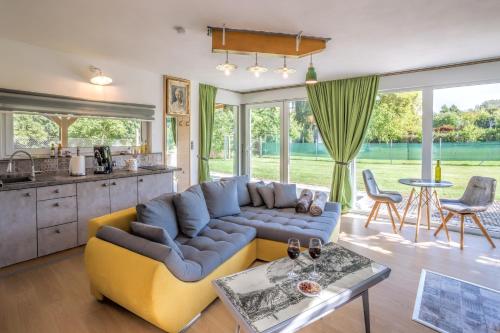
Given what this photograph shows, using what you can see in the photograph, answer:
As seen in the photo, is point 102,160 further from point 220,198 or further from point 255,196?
point 255,196

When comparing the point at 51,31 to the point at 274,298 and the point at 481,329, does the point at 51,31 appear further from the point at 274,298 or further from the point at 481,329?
the point at 481,329

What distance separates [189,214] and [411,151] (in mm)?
3820

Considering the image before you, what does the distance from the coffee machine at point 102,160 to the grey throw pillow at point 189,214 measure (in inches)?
62.1

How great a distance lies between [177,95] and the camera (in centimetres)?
488

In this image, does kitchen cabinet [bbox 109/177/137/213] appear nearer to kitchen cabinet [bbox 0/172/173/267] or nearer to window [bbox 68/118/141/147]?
kitchen cabinet [bbox 0/172/173/267]

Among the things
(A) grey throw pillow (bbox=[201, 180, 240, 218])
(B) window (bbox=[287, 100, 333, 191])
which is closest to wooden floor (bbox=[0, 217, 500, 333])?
(A) grey throw pillow (bbox=[201, 180, 240, 218])

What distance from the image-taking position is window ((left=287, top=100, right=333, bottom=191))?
545 cm

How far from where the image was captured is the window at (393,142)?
451 cm

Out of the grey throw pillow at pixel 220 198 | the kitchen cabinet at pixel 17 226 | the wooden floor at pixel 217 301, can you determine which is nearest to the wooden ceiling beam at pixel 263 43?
the grey throw pillow at pixel 220 198

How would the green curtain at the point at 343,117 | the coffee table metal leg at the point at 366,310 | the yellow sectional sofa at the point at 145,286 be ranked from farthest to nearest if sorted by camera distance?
the green curtain at the point at 343,117 → the coffee table metal leg at the point at 366,310 → the yellow sectional sofa at the point at 145,286

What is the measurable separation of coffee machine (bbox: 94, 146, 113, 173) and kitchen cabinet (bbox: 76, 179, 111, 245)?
0.29m

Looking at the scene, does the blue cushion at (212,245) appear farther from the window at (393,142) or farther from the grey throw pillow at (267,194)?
the window at (393,142)

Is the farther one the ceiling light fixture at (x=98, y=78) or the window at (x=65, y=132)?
the ceiling light fixture at (x=98, y=78)

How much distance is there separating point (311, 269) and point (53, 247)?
2903 millimetres
